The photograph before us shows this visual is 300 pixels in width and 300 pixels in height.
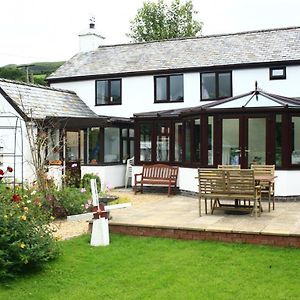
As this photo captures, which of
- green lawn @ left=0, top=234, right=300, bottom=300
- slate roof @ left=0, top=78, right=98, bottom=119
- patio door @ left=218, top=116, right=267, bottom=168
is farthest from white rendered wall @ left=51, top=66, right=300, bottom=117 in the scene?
green lawn @ left=0, top=234, right=300, bottom=300

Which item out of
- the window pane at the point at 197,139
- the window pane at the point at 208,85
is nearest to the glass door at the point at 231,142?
the window pane at the point at 197,139

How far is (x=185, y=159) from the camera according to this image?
53.6ft

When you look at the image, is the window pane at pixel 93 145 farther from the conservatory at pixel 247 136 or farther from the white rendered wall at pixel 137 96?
the conservatory at pixel 247 136

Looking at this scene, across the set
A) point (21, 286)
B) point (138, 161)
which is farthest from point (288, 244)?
point (138, 161)

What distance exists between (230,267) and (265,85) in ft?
43.2

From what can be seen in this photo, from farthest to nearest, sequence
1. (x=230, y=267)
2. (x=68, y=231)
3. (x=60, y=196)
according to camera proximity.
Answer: (x=60, y=196)
(x=68, y=231)
(x=230, y=267)

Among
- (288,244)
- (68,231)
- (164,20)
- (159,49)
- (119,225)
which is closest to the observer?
(288,244)

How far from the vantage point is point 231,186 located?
1010 cm

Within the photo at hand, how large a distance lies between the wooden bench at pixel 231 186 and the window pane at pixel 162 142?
25.3ft

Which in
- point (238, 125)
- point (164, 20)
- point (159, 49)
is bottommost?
point (238, 125)

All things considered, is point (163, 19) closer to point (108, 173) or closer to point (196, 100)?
point (196, 100)

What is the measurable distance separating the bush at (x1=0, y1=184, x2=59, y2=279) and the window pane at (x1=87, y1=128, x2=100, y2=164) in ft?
39.4

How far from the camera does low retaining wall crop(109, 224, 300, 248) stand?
788 cm

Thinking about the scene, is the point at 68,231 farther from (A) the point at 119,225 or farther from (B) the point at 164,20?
(B) the point at 164,20
